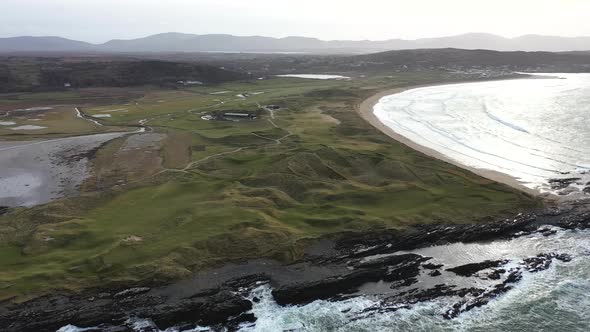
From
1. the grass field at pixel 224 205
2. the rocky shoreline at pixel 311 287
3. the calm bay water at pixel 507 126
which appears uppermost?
the calm bay water at pixel 507 126

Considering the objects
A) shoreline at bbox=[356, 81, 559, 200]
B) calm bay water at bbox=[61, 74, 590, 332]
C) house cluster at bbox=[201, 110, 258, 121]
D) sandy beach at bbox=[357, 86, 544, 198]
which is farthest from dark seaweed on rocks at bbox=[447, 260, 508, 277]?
house cluster at bbox=[201, 110, 258, 121]

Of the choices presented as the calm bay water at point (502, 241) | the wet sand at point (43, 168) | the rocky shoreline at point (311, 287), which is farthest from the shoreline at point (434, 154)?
the wet sand at point (43, 168)

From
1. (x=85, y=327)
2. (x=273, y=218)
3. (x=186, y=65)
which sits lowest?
(x=85, y=327)

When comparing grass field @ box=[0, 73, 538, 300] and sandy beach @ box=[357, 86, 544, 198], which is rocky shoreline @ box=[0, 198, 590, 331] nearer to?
grass field @ box=[0, 73, 538, 300]

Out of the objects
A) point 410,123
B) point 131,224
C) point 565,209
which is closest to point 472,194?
point 565,209

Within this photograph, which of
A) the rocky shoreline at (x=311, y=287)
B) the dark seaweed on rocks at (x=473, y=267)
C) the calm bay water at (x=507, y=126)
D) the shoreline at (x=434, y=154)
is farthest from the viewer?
the calm bay water at (x=507, y=126)

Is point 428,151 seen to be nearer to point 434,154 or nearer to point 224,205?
point 434,154

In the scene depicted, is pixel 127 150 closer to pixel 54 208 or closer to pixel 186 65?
pixel 54 208

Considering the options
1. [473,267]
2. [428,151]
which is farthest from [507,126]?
[473,267]

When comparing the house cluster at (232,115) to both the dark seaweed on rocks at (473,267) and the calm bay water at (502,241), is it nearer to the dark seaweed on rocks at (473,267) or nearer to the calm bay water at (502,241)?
the calm bay water at (502,241)
